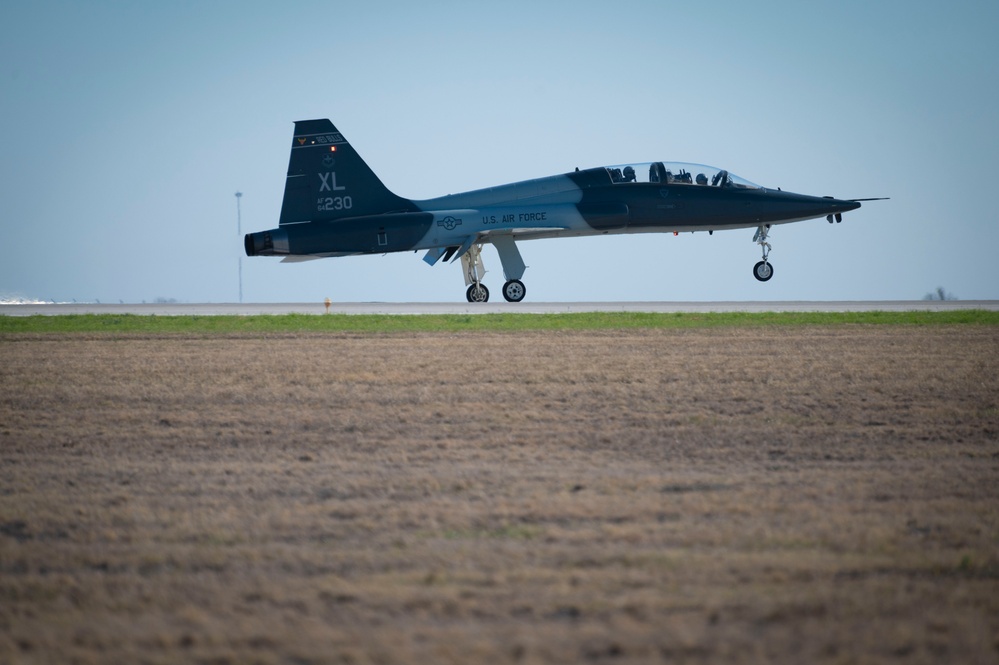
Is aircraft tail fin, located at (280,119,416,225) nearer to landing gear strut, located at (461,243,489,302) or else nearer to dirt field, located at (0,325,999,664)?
landing gear strut, located at (461,243,489,302)

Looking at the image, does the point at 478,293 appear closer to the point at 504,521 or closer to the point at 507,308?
the point at 507,308

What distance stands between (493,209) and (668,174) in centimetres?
536

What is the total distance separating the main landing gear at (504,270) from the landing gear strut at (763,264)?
7.39 metres

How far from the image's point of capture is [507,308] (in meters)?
29.5

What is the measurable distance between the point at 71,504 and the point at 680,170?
25.8 metres

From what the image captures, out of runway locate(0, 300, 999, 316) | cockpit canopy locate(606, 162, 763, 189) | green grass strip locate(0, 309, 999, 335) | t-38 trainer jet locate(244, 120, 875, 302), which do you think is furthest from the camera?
cockpit canopy locate(606, 162, 763, 189)

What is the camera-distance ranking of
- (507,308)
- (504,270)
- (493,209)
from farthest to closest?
(504,270) → (493,209) → (507,308)

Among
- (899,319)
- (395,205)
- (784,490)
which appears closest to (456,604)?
(784,490)

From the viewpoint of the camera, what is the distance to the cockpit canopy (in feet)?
101

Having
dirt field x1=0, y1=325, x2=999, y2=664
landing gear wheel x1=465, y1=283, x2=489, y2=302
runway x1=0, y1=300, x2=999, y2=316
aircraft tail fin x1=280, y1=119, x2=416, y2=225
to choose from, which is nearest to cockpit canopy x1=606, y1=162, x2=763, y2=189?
runway x1=0, y1=300, x2=999, y2=316

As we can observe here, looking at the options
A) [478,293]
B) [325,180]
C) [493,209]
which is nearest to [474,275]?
[478,293]

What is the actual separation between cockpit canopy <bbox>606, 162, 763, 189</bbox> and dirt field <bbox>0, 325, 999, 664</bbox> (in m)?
17.8

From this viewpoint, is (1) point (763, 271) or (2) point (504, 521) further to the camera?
(1) point (763, 271)

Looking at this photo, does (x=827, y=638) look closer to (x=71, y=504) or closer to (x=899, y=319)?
(x=71, y=504)
